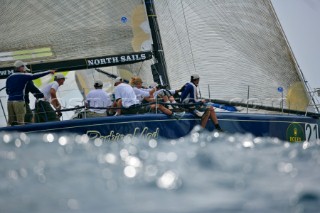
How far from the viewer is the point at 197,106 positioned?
9016 mm

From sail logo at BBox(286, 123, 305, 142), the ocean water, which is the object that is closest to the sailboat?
sail logo at BBox(286, 123, 305, 142)

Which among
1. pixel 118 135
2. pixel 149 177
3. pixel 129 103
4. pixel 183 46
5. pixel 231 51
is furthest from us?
pixel 183 46

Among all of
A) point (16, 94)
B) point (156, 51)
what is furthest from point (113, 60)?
point (16, 94)

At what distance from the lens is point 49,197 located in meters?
4.65

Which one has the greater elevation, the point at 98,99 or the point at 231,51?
the point at 231,51

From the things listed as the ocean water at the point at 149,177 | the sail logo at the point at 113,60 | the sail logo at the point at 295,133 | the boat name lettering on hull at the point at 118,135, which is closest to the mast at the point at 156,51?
the sail logo at the point at 113,60

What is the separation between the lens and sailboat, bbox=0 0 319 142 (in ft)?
33.6

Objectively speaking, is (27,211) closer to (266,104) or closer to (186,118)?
(186,118)

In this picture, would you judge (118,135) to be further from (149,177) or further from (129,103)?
(149,177)

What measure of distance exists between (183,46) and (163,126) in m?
2.60

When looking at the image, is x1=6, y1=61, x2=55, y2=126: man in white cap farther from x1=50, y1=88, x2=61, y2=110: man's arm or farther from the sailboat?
the sailboat

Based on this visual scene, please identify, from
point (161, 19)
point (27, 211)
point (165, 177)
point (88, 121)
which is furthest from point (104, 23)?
point (27, 211)

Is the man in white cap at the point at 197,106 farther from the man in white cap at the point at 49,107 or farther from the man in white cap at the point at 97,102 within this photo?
the man in white cap at the point at 49,107

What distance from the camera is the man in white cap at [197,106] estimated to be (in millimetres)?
8883
